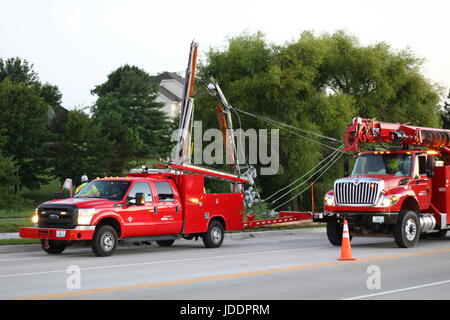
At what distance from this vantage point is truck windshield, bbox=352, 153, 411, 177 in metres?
20.9

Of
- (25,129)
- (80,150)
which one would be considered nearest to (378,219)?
(80,150)

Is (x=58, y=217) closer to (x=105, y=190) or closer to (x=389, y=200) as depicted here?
(x=105, y=190)

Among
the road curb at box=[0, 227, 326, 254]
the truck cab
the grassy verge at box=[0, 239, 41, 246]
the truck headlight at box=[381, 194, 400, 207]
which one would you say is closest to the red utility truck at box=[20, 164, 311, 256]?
the road curb at box=[0, 227, 326, 254]

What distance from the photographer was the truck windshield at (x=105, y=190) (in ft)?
61.7

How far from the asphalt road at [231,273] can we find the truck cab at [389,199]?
1.89ft

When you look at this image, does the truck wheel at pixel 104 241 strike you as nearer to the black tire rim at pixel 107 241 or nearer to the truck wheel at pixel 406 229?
the black tire rim at pixel 107 241

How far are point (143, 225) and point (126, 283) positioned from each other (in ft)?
20.9

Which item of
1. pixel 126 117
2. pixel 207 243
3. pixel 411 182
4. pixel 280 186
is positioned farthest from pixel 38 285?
pixel 126 117

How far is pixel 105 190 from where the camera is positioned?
1905 cm

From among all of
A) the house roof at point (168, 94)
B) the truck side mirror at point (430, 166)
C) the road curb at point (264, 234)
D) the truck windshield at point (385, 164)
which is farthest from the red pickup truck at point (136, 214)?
the house roof at point (168, 94)

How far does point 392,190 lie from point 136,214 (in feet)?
22.9

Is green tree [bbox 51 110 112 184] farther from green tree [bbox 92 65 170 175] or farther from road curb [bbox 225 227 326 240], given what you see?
green tree [bbox 92 65 170 175]

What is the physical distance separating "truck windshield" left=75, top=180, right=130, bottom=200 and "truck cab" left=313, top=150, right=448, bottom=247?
554cm
